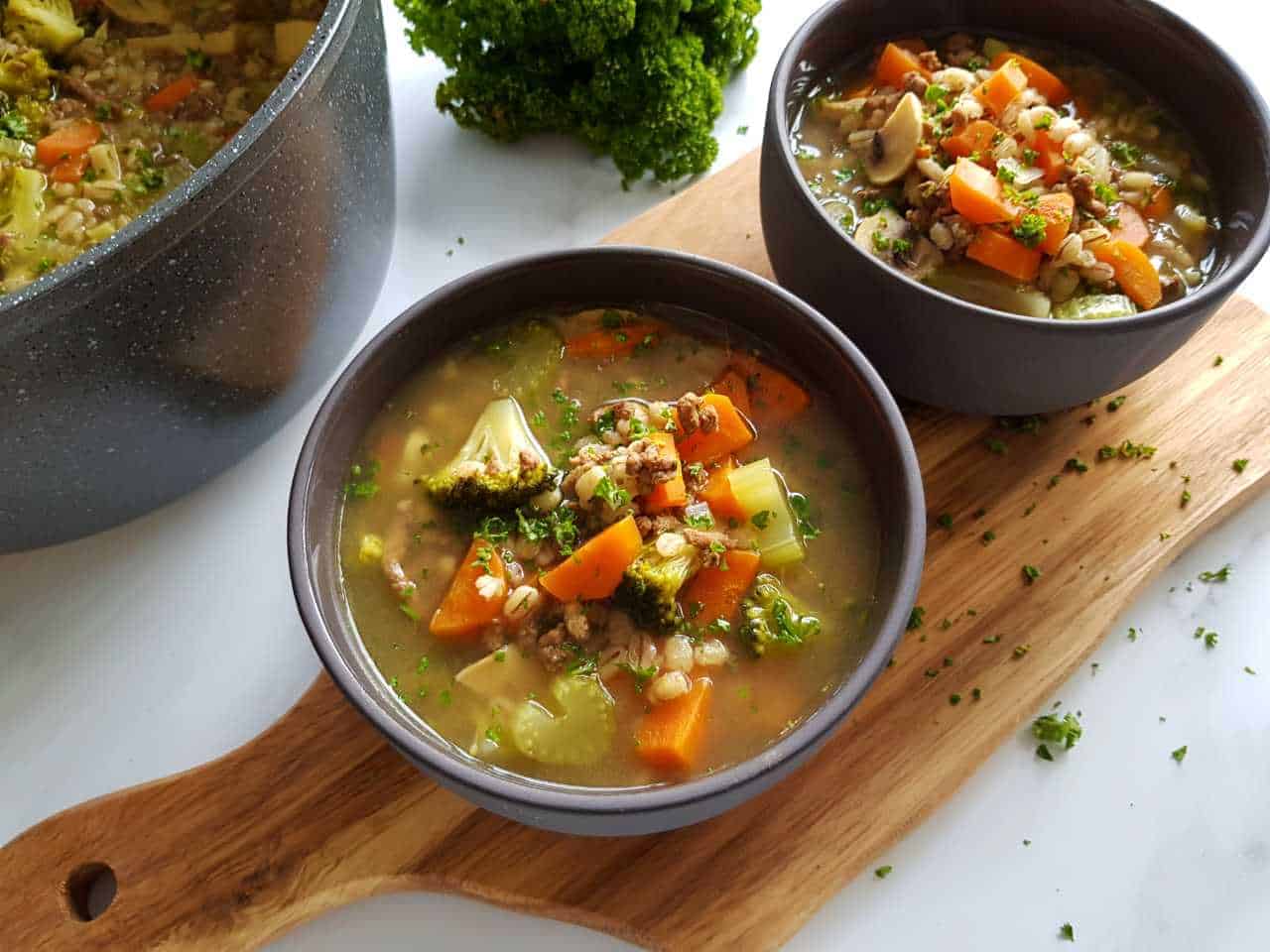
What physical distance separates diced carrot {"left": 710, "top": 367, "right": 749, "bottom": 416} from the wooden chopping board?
1.67 feet

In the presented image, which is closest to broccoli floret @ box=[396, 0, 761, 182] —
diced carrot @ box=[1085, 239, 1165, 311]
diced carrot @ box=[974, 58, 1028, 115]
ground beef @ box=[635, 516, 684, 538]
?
diced carrot @ box=[974, 58, 1028, 115]

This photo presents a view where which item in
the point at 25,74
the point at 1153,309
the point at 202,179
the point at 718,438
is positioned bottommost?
the point at 718,438

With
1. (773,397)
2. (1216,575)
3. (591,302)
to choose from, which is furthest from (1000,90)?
(1216,575)

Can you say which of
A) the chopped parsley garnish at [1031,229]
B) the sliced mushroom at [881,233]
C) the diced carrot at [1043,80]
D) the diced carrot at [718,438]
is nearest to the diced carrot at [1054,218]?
the chopped parsley garnish at [1031,229]

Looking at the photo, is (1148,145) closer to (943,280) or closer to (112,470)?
(943,280)

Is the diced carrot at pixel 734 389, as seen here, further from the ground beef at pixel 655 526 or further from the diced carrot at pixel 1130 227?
the diced carrot at pixel 1130 227

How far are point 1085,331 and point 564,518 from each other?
3.29 ft

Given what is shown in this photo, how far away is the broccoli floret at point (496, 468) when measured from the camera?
6.98 feet

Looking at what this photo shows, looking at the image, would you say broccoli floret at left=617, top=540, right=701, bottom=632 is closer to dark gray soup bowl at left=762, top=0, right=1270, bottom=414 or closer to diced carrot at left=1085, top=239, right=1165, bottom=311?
dark gray soup bowl at left=762, top=0, right=1270, bottom=414

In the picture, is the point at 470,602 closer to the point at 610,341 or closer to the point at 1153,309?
the point at 610,341

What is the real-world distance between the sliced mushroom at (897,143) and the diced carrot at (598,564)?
3.30ft

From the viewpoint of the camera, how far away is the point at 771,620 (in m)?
2.09

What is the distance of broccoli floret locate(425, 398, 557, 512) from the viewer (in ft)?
6.98

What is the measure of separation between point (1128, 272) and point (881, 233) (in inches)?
19.1
